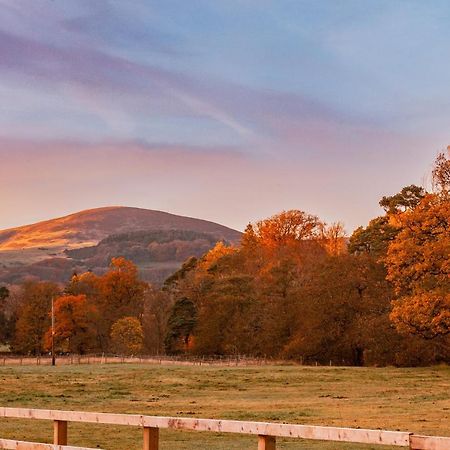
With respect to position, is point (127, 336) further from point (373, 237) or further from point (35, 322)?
point (373, 237)

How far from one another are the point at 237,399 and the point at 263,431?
3067cm

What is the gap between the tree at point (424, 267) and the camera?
58.7 metres

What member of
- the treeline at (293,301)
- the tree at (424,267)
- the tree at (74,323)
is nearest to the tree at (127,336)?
the treeline at (293,301)

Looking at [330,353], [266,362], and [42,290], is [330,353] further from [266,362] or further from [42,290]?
[42,290]

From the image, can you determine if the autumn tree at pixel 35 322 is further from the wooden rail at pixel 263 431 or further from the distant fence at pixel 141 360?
the wooden rail at pixel 263 431

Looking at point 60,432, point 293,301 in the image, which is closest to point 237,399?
point 60,432

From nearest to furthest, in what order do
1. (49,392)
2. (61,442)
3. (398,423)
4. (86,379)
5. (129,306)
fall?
(61,442), (398,423), (49,392), (86,379), (129,306)

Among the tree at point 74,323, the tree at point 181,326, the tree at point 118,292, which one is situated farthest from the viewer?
the tree at point 118,292

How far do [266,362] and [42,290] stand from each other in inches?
1913

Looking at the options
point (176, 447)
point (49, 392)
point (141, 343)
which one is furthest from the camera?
point (141, 343)

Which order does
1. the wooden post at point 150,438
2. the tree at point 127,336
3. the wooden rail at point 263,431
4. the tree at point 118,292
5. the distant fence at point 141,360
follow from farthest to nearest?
the tree at point 118,292
the tree at point 127,336
the distant fence at point 141,360
the wooden post at point 150,438
the wooden rail at point 263,431

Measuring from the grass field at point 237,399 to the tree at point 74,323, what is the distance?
5135 cm

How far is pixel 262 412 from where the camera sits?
33.3 m

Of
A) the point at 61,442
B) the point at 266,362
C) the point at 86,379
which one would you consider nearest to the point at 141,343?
the point at 266,362
